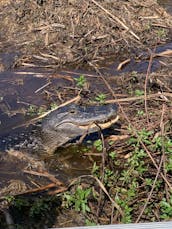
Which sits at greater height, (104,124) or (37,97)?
(104,124)

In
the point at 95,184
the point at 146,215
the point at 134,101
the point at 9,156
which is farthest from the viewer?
the point at 134,101

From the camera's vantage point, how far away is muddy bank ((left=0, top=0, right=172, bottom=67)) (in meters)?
7.55

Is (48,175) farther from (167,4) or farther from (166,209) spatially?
(167,4)

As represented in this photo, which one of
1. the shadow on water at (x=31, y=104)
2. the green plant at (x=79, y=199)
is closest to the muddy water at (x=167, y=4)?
the shadow on water at (x=31, y=104)

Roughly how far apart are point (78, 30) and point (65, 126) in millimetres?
3756

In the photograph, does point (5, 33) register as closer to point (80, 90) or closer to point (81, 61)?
point (81, 61)

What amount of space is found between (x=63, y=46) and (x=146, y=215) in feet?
15.4

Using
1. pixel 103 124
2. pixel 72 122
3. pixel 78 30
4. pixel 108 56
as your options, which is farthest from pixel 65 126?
pixel 78 30

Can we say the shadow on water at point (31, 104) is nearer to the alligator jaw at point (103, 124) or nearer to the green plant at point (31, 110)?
the green plant at point (31, 110)

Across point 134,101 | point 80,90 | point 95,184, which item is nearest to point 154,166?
point 95,184

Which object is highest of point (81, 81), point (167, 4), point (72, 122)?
point (72, 122)

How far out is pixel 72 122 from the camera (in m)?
4.78

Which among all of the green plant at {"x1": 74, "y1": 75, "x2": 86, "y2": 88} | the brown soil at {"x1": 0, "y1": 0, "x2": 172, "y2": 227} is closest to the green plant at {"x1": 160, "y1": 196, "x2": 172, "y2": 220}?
the brown soil at {"x1": 0, "y1": 0, "x2": 172, "y2": 227}

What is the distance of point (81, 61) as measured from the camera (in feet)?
23.9
